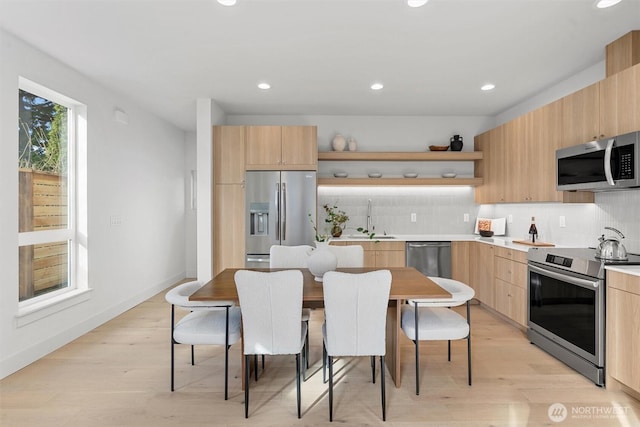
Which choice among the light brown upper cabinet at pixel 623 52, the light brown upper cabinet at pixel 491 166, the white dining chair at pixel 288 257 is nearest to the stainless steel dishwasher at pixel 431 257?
the light brown upper cabinet at pixel 491 166

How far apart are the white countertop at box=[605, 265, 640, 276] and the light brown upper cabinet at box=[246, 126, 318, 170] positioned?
10.5ft

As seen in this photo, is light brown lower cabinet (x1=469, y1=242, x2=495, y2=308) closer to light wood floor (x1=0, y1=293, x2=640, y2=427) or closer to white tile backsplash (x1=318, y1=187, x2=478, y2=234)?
white tile backsplash (x1=318, y1=187, x2=478, y2=234)

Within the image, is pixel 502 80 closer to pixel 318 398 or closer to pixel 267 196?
pixel 267 196

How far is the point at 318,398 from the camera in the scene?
2.48 metres

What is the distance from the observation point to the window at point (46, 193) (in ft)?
10.3

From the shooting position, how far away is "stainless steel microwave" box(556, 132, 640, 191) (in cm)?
258

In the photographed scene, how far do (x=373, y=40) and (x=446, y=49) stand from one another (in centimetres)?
68

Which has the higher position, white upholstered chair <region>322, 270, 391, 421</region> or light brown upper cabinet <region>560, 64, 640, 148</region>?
light brown upper cabinet <region>560, 64, 640, 148</region>

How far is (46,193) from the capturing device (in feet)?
11.2

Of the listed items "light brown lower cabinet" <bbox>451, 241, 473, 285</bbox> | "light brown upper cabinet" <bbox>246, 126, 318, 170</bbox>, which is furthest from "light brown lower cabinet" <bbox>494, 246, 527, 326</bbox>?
"light brown upper cabinet" <bbox>246, 126, 318, 170</bbox>

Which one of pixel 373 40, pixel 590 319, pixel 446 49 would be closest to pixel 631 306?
pixel 590 319

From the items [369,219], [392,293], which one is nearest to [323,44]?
[392,293]

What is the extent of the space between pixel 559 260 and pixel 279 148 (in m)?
3.30

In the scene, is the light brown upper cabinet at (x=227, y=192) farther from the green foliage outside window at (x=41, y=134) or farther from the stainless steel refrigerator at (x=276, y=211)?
the green foliage outside window at (x=41, y=134)
